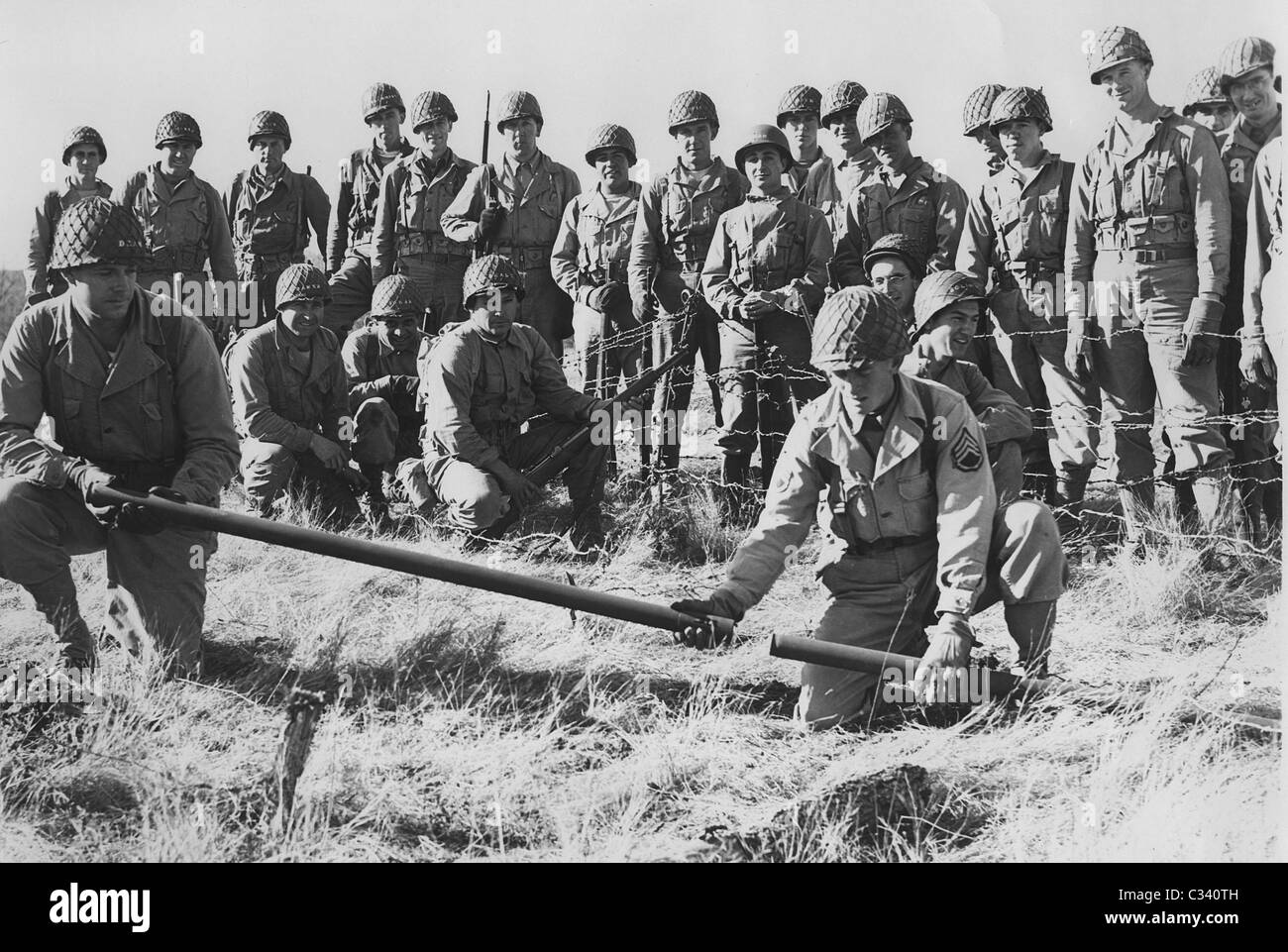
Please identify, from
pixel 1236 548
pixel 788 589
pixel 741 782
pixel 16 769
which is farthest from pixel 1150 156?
pixel 16 769

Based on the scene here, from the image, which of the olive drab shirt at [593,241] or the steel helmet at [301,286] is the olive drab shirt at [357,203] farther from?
the steel helmet at [301,286]

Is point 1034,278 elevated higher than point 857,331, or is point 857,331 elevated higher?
point 1034,278

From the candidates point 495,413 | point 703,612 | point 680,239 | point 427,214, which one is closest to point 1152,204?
point 680,239

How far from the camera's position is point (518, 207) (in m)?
9.10

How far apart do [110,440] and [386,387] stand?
3.15 metres

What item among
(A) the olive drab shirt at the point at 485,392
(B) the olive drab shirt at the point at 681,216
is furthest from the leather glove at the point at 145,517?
(B) the olive drab shirt at the point at 681,216

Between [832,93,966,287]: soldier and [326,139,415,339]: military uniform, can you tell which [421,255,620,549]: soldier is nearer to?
[832,93,966,287]: soldier

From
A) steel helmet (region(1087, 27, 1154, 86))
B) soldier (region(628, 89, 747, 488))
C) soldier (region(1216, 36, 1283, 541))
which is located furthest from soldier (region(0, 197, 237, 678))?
soldier (region(1216, 36, 1283, 541))

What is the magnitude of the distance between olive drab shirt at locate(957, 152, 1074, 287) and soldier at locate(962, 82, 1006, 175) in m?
0.53

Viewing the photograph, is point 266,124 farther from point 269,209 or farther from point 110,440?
point 110,440

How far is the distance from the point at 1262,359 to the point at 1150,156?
3.84 ft

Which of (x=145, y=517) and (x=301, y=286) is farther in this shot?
(x=301, y=286)

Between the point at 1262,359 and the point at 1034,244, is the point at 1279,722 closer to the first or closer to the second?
the point at 1262,359

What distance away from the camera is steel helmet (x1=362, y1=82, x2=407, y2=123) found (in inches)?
384
